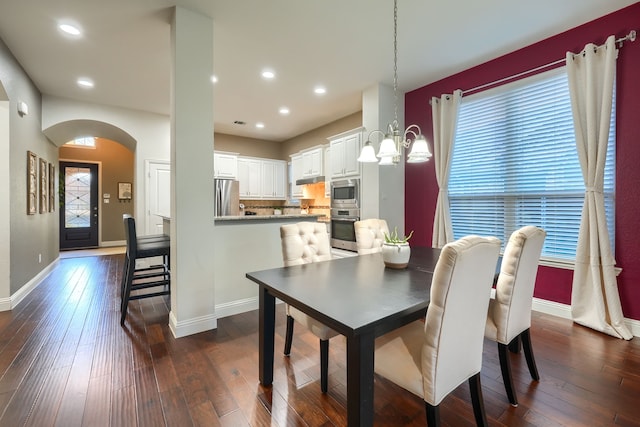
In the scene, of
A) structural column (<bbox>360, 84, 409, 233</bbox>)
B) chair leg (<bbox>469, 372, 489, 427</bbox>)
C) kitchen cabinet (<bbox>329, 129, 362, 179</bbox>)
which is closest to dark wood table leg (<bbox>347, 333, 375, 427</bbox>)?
chair leg (<bbox>469, 372, 489, 427</bbox>)

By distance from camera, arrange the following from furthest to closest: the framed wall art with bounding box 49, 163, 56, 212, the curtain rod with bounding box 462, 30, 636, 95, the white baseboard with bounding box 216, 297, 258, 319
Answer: the framed wall art with bounding box 49, 163, 56, 212
the white baseboard with bounding box 216, 297, 258, 319
the curtain rod with bounding box 462, 30, 636, 95

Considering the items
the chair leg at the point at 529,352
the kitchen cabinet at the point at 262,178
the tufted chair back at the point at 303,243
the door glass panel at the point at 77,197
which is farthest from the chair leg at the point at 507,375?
the door glass panel at the point at 77,197

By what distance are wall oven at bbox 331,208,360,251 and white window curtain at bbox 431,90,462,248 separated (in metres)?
1.13

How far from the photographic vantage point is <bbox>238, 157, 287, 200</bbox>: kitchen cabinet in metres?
6.49

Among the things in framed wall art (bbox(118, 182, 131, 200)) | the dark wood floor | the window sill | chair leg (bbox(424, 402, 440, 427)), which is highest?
framed wall art (bbox(118, 182, 131, 200))

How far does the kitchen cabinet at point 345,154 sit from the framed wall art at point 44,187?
4.24m

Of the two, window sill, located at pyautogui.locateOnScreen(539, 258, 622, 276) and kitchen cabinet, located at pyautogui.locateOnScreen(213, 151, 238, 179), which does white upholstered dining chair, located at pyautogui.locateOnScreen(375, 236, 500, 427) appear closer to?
window sill, located at pyautogui.locateOnScreen(539, 258, 622, 276)

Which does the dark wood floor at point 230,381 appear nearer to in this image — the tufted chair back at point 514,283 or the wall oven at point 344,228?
the tufted chair back at point 514,283

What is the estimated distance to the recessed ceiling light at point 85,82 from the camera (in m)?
3.79

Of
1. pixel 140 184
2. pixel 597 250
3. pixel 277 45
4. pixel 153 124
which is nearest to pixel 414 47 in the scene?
pixel 277 45

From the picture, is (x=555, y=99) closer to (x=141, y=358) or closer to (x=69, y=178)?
(x=141, y=358)

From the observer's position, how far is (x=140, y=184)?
16.8 ft

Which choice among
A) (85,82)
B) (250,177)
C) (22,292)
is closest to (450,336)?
(22,292)

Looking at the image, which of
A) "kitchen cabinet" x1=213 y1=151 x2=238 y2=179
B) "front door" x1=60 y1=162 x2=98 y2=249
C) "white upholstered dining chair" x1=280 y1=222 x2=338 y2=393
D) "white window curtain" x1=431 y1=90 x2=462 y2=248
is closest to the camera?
"white upholstered dining chair" x1=280 y1=222 x2=338 y2=393
